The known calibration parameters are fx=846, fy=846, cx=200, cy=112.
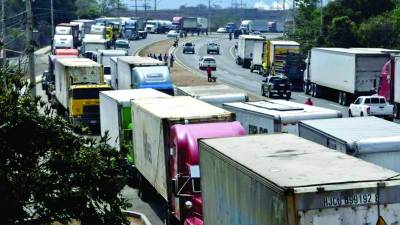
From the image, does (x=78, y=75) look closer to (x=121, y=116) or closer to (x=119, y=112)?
(x=119, y=112)

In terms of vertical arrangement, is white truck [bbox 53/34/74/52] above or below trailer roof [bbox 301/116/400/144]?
below

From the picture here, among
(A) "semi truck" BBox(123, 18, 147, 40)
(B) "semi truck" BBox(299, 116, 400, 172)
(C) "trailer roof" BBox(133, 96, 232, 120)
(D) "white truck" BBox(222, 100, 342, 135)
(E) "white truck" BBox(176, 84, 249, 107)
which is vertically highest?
(C) "trailer roof" BBox(133, 96, 232, 120)

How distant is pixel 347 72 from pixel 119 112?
85.5 feet

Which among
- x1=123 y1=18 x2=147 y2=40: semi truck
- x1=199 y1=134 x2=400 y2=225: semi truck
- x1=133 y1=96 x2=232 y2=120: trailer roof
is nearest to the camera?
x1=199 y1=134 x2=400 y2=225: semi truck

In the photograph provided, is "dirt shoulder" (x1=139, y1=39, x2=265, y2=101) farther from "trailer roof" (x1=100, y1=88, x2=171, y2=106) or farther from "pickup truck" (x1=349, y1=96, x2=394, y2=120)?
"trailer roof" (x1=100, y1=88, x2=171, y2=106)

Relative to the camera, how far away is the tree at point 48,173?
11.1m

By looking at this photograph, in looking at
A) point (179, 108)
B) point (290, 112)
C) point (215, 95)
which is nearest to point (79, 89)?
point (215, 95)

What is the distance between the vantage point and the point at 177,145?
17.3 m

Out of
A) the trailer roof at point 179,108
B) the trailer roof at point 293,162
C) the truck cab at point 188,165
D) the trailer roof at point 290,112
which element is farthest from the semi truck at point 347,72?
the trailer roof at point 293,162

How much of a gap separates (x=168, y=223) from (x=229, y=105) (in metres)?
9.02

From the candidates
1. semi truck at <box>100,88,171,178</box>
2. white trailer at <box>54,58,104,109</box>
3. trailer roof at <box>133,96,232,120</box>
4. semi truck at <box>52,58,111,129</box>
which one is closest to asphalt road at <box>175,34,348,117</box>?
white trailer at <box>54,58,104,109</box>

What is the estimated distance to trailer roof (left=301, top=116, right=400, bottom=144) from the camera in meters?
17.4

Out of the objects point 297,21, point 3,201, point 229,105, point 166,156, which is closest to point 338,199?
point 3,201

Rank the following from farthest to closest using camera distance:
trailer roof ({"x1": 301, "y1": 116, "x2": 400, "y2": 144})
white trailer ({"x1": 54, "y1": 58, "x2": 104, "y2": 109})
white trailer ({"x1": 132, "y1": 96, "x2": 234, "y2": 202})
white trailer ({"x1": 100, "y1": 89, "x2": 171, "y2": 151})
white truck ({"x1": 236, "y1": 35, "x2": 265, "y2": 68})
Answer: white truck ({"x1": 236, "y1": 35, "x2": 265, "y2": 68})
white trailer ({"x1": 54, "y1": 58, "x2": 104, "y2": 109})
white trailer ({"x1": 100, "y1": 89, "x2": 171, "y2": 151})
white trailer ({"x1": 132, "y1": 96, "x2": 234, "y2": 202})
trailer roof ({"x1": 301, "y1": 116, "x2": 400, "y2": 144})
